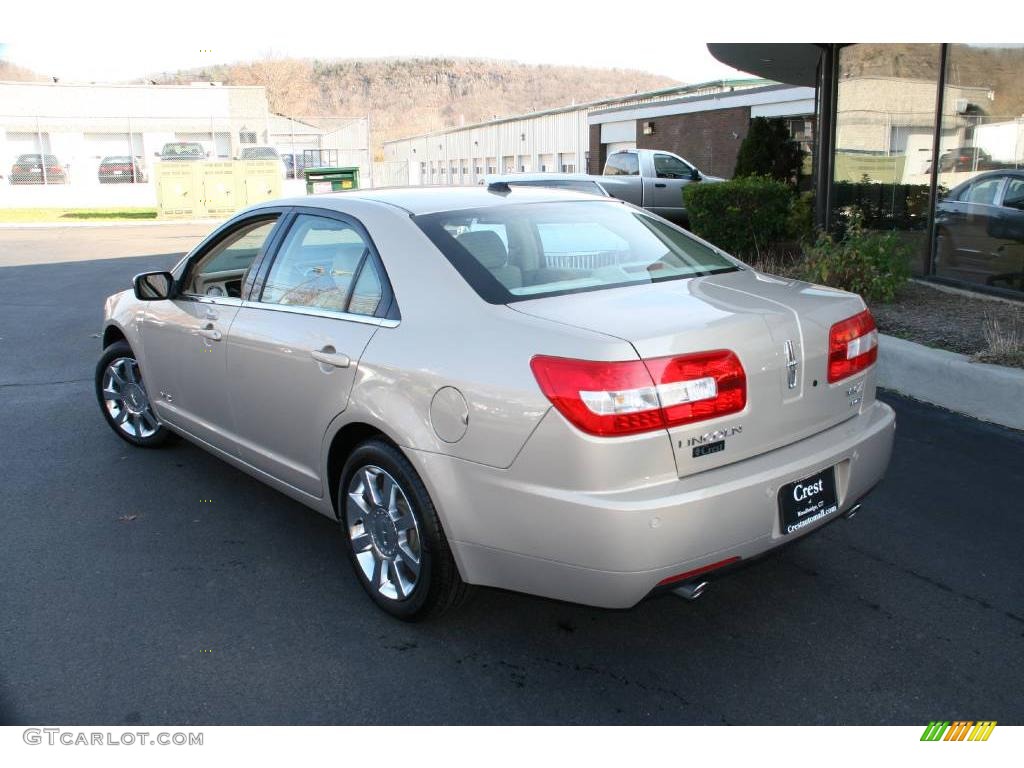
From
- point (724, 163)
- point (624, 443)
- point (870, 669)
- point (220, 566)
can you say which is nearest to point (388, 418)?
point (624, 443)

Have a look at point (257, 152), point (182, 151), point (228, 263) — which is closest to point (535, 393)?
point (228, 263)

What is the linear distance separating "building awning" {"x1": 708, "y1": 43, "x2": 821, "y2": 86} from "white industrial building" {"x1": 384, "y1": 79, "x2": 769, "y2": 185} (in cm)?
1472

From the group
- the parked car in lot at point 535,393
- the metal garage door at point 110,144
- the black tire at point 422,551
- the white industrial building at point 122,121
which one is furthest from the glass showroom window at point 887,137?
the metal garage door at point 110,144

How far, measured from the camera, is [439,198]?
4.09 meters

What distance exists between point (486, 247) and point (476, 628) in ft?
4.92

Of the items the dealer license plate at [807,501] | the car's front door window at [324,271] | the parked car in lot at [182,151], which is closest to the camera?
the dealer license plate at [807,501]

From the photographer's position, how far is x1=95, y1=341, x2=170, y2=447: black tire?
223 inches

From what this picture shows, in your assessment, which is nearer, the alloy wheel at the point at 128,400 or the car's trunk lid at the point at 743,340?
the car's trunk lid at the point at 743,340

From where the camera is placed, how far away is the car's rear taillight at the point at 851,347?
3428 millimetres

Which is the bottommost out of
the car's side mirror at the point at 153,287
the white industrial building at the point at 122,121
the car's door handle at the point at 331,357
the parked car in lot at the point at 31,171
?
the car's door handle at the point at 331,357

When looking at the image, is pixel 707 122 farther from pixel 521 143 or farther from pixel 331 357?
pixel 331 357

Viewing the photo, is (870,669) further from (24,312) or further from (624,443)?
(24,312)
